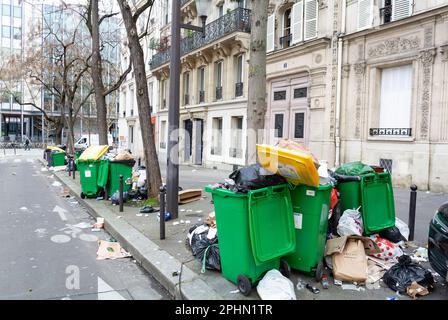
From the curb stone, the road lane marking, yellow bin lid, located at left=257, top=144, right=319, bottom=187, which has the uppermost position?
yellow bin lid, located at left=257, top=144, right=319, bottom=187

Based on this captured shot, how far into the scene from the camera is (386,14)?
1170 cm

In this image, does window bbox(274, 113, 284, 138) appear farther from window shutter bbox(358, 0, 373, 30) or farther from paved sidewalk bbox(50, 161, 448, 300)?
paved sidewalk bbox(50, 161, 448, 300)

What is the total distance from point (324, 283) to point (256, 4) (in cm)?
433

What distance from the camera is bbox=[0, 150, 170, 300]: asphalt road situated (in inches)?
156

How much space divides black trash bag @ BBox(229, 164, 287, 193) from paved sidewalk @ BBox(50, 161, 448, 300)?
1.04m

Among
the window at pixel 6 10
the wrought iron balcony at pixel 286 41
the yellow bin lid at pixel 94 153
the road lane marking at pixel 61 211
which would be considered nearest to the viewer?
the road lane marking at pixel 61 211

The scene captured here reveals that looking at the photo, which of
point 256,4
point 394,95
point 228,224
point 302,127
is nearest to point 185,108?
point 302,127

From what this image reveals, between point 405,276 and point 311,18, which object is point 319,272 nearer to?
point 405,276

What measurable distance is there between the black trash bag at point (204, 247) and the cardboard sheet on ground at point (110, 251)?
3.36 ft

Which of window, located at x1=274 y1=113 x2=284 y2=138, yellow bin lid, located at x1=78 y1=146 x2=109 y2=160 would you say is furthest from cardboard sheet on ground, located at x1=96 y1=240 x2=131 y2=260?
window, located at x1=274 y1=113 x2=284 y2=138

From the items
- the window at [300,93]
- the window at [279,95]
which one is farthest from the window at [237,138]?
the window at [300,93]

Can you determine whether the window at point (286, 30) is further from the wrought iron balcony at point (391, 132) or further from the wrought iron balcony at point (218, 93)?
the wrought iron balcony at point (391, 132)

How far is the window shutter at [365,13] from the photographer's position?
39.1 ft
